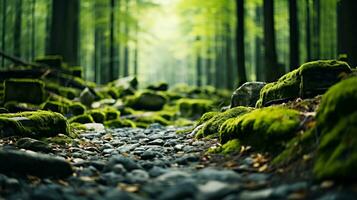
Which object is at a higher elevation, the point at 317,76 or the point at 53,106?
the point at 317,76

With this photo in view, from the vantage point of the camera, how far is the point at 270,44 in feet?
35.7

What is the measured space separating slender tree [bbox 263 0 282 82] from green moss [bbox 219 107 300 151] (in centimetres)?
598

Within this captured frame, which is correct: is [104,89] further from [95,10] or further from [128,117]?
[95,10]

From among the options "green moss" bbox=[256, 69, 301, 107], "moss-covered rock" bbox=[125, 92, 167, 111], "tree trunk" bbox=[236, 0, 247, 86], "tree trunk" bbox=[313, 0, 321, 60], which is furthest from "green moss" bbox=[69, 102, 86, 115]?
"tree trunk" bbox=[313, 0, 321, 60]

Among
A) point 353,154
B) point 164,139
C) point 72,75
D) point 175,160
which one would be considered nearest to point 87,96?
point 72,75

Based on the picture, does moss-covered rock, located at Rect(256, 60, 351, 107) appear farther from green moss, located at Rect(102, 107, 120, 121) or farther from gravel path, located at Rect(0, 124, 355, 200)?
green moss, located at Rect(102, 107, 120, 121)

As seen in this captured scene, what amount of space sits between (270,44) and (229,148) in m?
6.71

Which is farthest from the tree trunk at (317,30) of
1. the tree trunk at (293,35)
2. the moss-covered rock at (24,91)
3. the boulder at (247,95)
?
the moss-covered rock at (24,91)

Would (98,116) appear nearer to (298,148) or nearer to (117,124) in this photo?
(117,124)

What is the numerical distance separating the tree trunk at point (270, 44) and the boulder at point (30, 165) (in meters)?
7.73

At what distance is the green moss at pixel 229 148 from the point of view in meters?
4.69

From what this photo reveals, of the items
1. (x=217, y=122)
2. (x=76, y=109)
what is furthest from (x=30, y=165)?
(x=76, y=109)

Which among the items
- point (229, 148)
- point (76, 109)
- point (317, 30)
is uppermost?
point (317, 30)

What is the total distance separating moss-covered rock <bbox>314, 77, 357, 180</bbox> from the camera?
2.84 metres
